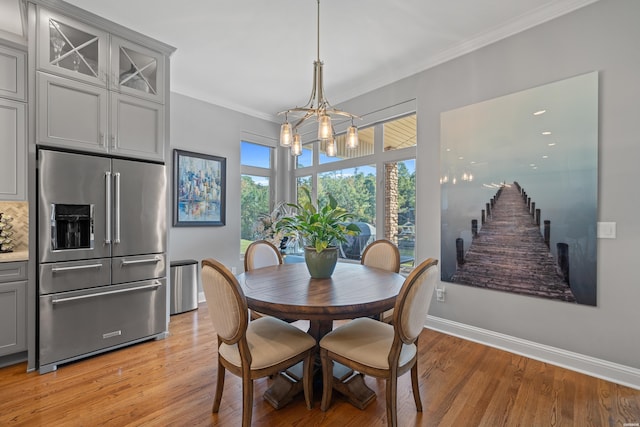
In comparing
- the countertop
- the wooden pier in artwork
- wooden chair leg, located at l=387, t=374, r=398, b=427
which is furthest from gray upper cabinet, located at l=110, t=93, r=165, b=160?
the wooden pier in artwork

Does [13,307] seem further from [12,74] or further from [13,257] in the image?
[12,74]

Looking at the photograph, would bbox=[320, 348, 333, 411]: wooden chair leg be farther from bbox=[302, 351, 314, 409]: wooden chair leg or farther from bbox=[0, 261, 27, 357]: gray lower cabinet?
bbox=[0, 261, 27, 357]: gray lower cabinet

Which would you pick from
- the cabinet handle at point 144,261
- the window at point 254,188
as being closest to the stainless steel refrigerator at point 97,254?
the cabinet handle at point 144,261

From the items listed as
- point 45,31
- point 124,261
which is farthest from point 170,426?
point 45,31

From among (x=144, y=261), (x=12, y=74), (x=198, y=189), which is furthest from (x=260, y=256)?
(x=12, y=74)

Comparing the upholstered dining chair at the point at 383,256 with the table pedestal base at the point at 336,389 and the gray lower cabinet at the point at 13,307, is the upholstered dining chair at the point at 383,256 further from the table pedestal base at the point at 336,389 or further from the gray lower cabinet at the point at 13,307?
the gray lower cabinet at the point at 13,307

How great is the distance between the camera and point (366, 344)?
174cm

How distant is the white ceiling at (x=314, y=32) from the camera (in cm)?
240

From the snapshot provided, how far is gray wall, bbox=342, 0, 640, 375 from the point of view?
213 cm

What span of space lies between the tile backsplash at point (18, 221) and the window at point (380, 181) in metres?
3.14

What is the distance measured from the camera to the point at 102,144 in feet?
8.41

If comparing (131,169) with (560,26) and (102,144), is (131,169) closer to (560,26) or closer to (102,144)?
(102,144)

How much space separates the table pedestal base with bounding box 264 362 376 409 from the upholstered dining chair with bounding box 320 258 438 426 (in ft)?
0.52

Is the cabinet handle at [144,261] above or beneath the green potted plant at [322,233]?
beneath
